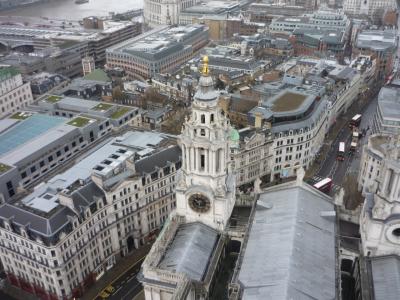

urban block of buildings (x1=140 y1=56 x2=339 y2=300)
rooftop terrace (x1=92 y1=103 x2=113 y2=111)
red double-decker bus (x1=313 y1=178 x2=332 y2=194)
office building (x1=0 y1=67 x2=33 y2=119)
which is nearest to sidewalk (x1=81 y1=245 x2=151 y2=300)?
urban block of buildings (x1=140 y1=56 x2=339 y2=300)

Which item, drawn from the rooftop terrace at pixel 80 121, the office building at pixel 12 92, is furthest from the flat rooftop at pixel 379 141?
the office building at pixel 12 92

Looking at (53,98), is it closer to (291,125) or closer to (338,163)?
(291,125)

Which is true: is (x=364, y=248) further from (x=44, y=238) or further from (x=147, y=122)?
(x=147, y=122)

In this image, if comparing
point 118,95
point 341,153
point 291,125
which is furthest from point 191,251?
point 118,95

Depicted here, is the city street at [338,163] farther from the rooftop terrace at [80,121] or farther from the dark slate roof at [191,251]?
the rooftop terrace at [80,121]

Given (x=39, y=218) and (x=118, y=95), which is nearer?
(x=39, y=218)

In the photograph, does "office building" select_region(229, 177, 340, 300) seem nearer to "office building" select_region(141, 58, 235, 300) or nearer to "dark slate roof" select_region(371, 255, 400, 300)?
"office building" select_region(141, 58, 235, 300)
